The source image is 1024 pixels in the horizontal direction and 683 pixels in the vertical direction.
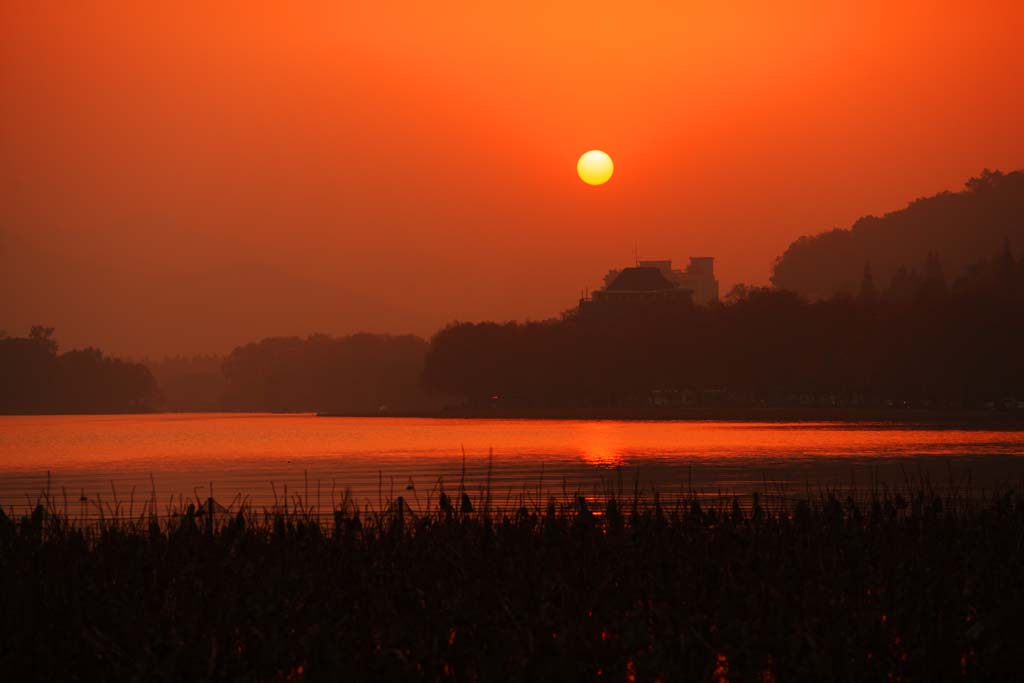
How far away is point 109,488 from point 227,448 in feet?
121

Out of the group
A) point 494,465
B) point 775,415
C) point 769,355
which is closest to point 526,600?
point 494,465

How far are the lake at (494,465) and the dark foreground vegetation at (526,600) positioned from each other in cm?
480

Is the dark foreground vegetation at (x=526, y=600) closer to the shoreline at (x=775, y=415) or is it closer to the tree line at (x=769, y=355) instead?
the shoreline at (x=775, y=415)

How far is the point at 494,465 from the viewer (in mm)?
57438

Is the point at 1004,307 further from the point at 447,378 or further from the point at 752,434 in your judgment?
the point at 447,378

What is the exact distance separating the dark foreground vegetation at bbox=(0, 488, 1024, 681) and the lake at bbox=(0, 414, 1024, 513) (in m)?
4.80

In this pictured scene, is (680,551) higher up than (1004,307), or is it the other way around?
(1004,307)

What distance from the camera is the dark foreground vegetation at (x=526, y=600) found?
14.6 meters

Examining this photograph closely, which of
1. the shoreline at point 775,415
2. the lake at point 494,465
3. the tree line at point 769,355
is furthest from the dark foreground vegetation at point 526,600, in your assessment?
the tree line at point 769,355

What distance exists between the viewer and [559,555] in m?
19.7

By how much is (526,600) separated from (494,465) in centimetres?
4016

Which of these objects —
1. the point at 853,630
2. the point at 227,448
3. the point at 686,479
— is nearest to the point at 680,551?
the point at 853,630

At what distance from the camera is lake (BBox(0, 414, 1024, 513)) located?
4125cm

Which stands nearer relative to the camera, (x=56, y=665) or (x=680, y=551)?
(x=56, y=665)
